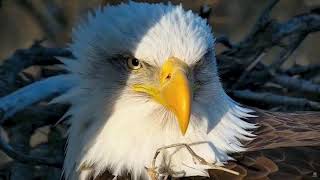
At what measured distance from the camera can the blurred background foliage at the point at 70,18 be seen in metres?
6.70

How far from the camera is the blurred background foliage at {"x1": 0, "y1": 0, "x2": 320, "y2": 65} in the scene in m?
6.70

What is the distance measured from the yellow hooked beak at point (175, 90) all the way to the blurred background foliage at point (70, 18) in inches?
44.8

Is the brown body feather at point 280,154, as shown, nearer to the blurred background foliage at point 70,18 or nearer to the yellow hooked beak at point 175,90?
the yellow hooked beak at point 175,90

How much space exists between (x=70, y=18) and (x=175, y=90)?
9.88ft

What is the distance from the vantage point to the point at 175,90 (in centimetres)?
400

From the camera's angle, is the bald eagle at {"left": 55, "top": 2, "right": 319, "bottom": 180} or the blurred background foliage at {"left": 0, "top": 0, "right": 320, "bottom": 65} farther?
the blurred background foliage at {"left": 0, "top": 0, "right": 320, "bottom": 65}

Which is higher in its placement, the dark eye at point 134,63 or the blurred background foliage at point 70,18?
the blurred background foliage at point 70,18

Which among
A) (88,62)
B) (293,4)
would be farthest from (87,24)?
(293,4)

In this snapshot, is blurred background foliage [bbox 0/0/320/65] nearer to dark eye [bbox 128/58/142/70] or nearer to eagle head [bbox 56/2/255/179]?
eagle head [bbox 56/2/255/179]

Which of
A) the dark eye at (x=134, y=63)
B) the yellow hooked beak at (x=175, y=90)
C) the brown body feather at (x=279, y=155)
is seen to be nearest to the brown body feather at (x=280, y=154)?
the brown body feather at (x=279, y=155)

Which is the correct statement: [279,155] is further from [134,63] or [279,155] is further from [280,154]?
[134,63]

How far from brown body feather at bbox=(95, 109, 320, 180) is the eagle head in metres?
0.08

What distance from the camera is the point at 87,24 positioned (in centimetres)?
450

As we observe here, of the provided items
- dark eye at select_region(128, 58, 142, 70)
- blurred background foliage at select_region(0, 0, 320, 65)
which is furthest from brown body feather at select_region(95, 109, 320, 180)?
blurred background foliage at select_region(0, 0, 320, 65)
